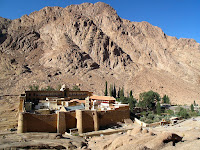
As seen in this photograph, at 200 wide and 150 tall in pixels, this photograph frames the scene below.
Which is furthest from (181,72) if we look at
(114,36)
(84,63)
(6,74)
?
(6,74)

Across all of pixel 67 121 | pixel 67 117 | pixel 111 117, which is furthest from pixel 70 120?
pixel 111 117

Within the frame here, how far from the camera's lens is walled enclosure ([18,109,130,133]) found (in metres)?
15.3

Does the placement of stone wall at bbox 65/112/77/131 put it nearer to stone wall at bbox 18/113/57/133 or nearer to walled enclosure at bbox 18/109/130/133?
walled enclosure at bbox 18/109/130/133

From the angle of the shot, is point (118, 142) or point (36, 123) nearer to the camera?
point (118, 142)

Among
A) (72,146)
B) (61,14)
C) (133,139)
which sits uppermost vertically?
(61,14)

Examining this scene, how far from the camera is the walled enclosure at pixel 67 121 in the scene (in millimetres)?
15348

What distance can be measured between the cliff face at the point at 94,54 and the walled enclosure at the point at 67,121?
24.0 m

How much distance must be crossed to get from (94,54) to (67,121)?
141 feet

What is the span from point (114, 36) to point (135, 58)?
11.2m

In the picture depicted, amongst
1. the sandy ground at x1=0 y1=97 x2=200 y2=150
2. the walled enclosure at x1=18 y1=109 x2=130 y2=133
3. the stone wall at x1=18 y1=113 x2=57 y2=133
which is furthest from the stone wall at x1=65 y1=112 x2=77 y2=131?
the sandy ground at x1=0 y1=97 x2=200 y2=150

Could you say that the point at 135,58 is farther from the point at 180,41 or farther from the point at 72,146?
the point at 72,146

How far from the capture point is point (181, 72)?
6050 cm

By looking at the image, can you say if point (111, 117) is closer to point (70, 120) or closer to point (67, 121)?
point (70, 120)

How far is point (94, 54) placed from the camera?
193ft
